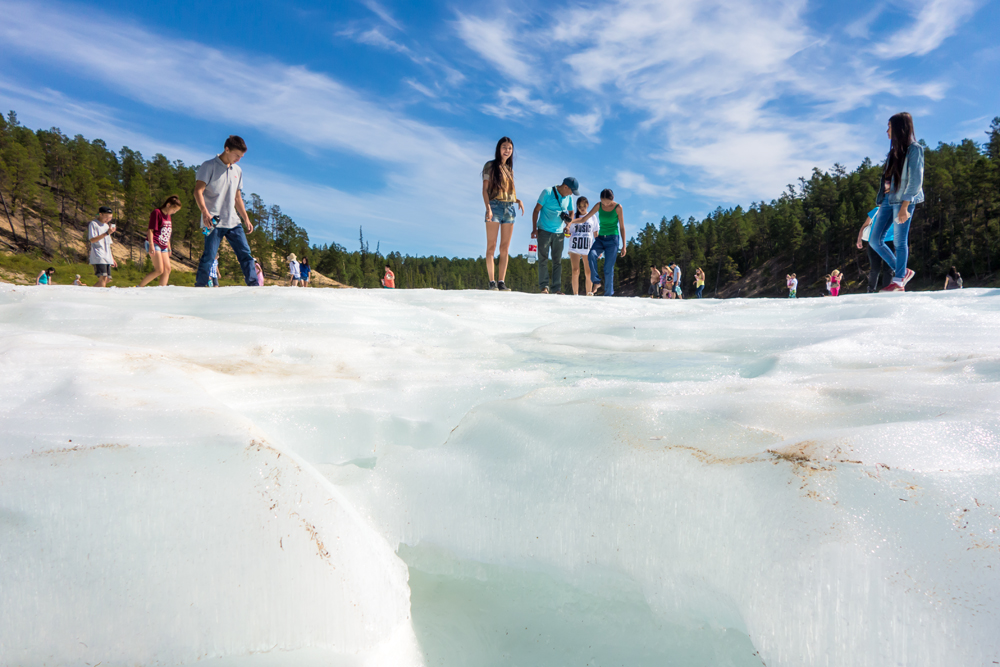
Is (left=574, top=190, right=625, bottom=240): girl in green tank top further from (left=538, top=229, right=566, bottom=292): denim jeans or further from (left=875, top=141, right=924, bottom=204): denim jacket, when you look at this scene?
(left=875, top=141, right=924, bottom=204): denim jacket

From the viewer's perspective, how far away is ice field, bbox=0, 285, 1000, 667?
944 millimetres

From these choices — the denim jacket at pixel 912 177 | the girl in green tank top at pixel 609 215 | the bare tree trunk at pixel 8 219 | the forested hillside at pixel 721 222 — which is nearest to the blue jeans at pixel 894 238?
the denim jacket at pixel 912 177

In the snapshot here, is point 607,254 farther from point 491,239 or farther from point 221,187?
point 221,187

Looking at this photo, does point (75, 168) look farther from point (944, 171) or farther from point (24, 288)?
point (944, 171)

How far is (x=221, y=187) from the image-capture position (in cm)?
555

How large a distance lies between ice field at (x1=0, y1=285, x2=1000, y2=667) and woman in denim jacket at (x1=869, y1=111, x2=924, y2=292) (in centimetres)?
431

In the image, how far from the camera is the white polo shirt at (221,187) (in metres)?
5.47

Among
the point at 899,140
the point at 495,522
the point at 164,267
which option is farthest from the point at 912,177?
the point at 164,267

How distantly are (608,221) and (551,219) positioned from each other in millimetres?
942

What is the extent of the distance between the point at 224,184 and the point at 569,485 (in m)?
5.72

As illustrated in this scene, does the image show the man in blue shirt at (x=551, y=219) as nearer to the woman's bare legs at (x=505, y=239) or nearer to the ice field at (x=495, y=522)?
the woman's bare legs at (x=505, y=239)

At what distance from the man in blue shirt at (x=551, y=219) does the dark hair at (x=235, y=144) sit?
12.7 ft

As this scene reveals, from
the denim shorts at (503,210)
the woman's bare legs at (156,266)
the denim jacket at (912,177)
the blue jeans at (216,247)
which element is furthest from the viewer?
the denim shorts at (503,210)

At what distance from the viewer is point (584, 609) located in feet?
3.79
